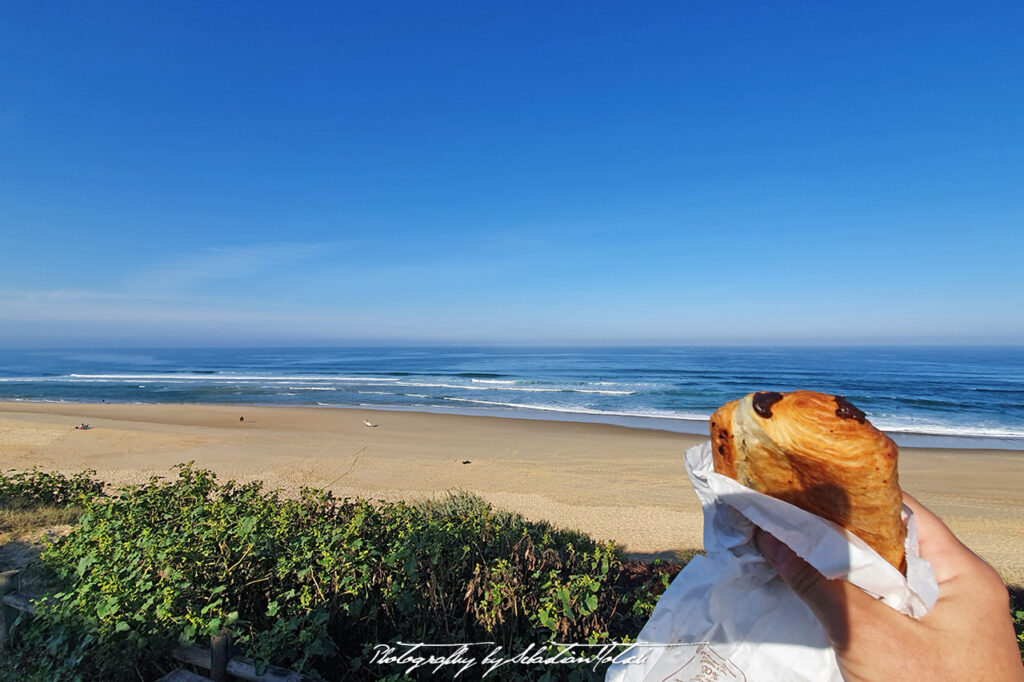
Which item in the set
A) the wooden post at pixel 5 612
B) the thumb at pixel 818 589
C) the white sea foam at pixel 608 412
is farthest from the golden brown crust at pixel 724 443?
the white sea foam at pixel 608 412

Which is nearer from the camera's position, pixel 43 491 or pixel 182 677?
pixel 182 677

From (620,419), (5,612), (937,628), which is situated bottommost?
(620,419)

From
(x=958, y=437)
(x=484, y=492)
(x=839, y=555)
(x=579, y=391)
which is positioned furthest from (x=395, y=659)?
(x=579, y=391)

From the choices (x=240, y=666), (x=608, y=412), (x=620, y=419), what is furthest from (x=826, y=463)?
(x=608, y=412)

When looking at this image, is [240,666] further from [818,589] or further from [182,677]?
[818,589]

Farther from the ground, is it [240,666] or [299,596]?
[299,596]

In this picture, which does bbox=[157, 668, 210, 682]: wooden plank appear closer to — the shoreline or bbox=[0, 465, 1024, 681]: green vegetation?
bbox=[0, 465, 1024, 681]: green vegetation

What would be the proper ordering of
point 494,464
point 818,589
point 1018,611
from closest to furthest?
point 818,589 < point 1018,611 < point 494,464

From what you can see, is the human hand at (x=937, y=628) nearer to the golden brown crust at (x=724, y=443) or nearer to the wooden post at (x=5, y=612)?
the golden brown crust at (x=724, y=443)
